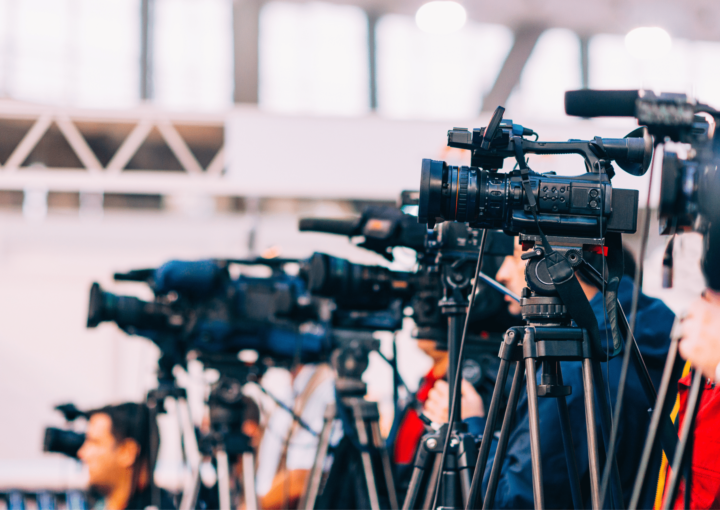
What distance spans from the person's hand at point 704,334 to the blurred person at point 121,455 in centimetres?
196

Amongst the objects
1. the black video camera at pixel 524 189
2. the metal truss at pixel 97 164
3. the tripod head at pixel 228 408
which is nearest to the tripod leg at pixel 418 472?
the black video camera at pixel 524 189

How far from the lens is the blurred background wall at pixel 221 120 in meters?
3.59

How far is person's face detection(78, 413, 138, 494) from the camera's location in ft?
7.23

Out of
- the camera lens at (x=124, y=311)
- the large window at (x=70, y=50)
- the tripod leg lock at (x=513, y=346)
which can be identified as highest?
the large window at (x=70, y=50)

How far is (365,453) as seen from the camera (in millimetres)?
1742

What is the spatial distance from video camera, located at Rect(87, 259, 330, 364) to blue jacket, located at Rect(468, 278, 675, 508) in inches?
32.8

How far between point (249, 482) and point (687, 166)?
1.61 metres

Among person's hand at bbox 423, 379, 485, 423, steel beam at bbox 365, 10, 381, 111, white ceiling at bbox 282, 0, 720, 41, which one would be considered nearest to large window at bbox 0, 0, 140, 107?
Answer: white ceiling at bbox 282, 0, 720, 41

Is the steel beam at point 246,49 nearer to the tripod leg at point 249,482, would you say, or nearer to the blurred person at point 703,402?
the tripod leg at point 249,482

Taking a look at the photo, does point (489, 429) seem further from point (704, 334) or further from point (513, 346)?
point (704, 334)

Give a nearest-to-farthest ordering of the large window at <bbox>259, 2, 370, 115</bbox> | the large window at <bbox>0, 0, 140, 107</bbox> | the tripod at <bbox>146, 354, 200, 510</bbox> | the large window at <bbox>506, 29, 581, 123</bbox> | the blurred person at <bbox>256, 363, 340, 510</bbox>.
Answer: the tripod at <bbox>146, 354, 200, 510</bbox> → the blurred person at <bbox>256, 363, 340, 510</bbox> → the large window at <bbox>0, 0, 140, 107</bbox> → the large window at <bbox>259, 2, 370, 115</bbox> → the large window at <bbox>506, 29, 581, 123</bbox>

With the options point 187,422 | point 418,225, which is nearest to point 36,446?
point 187,422

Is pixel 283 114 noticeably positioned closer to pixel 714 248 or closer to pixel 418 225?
pixel 418 225

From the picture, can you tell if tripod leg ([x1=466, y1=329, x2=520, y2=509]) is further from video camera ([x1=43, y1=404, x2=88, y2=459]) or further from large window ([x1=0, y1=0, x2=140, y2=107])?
large window ([x1=0, y1=0, x2=140, y2=107])
